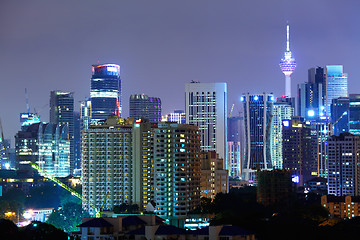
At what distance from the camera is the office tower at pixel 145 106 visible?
176m

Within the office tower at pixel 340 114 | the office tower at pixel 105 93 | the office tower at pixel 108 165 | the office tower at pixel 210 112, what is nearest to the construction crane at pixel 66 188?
the office tower at pixel 108 165

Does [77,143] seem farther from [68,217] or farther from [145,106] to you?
[68,217]

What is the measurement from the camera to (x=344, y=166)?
129m

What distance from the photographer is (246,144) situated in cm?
19038

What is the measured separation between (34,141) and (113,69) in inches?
1125

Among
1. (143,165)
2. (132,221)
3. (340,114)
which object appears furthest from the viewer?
(340,114)

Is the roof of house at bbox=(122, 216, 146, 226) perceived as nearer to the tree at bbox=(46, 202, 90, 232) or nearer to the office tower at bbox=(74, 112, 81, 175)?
the tree at bbox=(46, 202, 90, 232)

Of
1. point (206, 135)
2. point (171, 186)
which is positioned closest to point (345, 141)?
point (206, 135)

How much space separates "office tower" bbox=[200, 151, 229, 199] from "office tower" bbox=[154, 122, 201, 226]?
14694 millimetres

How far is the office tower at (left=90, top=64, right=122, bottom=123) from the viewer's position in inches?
7333

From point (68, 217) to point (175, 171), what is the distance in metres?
16.3

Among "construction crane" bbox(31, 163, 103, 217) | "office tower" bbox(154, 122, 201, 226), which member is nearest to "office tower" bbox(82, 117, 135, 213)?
"construction crane" bbox(31, 163, 103, 217)

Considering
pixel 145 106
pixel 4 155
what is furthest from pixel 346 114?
pixel 4 155

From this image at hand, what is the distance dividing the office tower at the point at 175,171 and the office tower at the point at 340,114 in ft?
310
